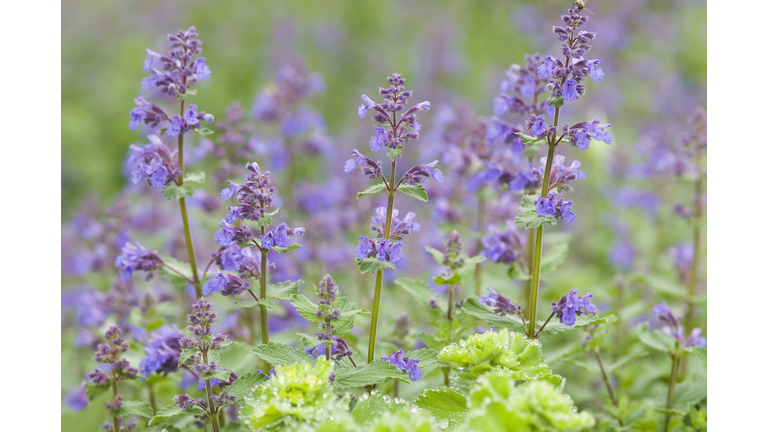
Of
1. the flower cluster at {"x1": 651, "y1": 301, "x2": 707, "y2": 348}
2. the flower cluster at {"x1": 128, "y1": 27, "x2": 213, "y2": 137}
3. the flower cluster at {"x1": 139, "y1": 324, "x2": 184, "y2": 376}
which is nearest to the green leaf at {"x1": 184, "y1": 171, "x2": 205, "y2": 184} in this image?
the flower cluster at {"x1": 128, "y1": 27, "x2": 213, "y2": 137}

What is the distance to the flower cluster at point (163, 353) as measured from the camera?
2.86 m

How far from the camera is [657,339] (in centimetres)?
335

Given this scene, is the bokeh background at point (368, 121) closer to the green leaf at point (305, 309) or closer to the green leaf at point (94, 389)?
the green leaf at point (94, 389)

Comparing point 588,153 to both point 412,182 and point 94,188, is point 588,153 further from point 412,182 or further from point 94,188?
point 94,188

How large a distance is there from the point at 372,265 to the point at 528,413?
78cm

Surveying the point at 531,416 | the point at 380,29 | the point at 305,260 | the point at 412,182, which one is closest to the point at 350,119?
the point at 380,29

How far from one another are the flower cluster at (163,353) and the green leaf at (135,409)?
0.14m

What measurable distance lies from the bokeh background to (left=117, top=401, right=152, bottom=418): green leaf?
52cm

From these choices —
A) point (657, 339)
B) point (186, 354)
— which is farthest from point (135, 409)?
point (657, 339)

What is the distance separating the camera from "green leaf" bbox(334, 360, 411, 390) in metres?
2.37

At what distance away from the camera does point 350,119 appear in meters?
8.27

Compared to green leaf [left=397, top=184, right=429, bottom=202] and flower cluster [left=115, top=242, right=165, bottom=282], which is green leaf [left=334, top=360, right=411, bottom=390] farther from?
flower cluster [left=115, top=242, right=165, bottom=282]

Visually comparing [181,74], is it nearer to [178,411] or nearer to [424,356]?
[178,411]

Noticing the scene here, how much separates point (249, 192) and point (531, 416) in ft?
4.29
